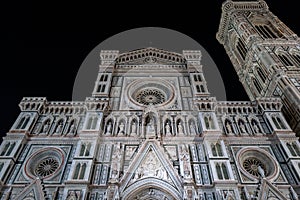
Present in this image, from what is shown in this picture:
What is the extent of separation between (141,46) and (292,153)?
1378 centimetres

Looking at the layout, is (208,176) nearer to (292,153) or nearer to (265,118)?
(292,153)

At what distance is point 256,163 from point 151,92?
839 cm

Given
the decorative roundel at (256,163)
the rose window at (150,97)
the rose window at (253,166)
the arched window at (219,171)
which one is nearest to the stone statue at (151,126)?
the rose window at (150,97)

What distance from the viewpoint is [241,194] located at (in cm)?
1208

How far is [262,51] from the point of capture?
21281mm

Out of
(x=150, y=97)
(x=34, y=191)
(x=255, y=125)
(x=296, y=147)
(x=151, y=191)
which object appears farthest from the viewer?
(x=150, y=97)

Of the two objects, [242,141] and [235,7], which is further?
[235,7]

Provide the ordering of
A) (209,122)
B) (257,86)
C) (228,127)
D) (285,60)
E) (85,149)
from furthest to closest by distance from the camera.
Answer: (257,86) → (285,60) → (228,127) → (209,122) → (85,149)

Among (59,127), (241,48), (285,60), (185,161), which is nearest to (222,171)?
(185,161)

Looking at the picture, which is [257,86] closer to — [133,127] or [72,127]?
[133,127]

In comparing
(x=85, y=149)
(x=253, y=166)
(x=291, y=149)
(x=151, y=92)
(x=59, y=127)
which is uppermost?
(x=151, y=92)

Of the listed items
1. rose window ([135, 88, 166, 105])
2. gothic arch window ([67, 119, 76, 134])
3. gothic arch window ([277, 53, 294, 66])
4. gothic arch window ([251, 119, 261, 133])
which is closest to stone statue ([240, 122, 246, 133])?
gothic arch window ([251, 119, 261, 133])

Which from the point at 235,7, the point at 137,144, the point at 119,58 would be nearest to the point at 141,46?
the point at 119,58

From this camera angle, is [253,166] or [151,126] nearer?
[253,166]
